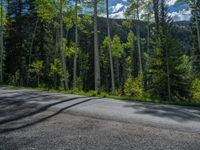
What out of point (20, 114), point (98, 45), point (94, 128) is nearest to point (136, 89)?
point (98, 45)

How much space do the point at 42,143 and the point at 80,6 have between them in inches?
815

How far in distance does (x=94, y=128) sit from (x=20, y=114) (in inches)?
108

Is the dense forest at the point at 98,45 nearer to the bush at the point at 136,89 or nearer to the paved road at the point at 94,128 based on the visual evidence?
the bush at the point at 136,89

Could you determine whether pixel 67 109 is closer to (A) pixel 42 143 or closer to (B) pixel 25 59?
(A) pixel 42 143

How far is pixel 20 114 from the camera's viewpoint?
8484mm

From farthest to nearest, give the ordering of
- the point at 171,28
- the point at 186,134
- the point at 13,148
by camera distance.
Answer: the point at 171,28, the point at 186,134, the point at 13,148

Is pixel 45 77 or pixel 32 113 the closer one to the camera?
pixel 32 113

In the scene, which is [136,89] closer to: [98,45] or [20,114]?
[98,45]

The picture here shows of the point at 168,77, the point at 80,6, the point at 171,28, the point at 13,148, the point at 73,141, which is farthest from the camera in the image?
the point at 80,6

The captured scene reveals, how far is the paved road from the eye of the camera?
5.64 meters

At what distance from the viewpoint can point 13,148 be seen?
5348mm

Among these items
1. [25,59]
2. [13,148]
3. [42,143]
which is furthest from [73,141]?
[25,59]

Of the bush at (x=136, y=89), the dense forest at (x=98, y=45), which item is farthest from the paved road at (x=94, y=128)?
the bush at (x=136, y=89)

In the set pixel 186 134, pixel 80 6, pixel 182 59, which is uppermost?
pixel 80 6
